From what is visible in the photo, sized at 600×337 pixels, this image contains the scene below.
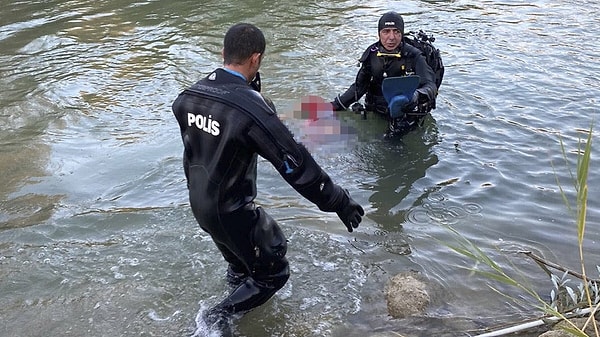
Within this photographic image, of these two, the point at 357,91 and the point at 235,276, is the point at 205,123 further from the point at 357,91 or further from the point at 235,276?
the point at 357,91

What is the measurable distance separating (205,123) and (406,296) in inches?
72.3

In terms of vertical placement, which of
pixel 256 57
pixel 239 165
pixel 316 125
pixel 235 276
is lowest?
pixel 235 276

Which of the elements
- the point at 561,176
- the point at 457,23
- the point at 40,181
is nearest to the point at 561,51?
the point at 457,23

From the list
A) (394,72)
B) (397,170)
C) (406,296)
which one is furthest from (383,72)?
(406,296)

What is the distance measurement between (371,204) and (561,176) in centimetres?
191

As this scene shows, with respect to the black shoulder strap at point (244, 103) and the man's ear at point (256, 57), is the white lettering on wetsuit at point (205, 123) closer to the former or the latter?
the black shoulder strap at point (244, 103)

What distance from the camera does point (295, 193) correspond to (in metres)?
5.71

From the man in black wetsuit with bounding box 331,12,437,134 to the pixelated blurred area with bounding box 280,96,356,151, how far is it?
694mm

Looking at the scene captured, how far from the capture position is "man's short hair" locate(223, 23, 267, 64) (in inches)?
120

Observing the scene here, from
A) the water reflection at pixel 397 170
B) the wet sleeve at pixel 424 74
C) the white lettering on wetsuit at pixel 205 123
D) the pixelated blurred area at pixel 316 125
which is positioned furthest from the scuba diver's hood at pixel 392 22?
the white lettering on wetsuit at pixel 205 123

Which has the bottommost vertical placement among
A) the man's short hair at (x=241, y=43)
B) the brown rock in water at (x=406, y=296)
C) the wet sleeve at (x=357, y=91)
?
the brown rock in water at (x=406, y=296)

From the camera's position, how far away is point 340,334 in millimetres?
3736

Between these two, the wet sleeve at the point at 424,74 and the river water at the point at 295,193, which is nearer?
the river water at the point at 295,193

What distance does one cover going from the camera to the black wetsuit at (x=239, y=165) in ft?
9.61
